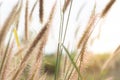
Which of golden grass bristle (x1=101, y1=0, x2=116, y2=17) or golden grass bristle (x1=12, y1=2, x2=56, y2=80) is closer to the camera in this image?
golden grass bristle (x1=12, y1=2, x2=56, y2=80)

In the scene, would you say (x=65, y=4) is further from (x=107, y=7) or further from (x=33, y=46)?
(x=33, y=46)

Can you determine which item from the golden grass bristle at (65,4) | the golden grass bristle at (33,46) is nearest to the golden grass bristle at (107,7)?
the golden grass bristle at (65,4)

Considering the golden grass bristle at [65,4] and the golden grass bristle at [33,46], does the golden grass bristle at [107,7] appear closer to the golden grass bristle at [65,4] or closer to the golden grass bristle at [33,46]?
the golden grass bristle at [65,4]

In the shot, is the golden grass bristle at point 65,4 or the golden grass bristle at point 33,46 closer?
the golden grass bristle at point 33,46

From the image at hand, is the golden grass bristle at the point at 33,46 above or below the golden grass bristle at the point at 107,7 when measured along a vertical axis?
above

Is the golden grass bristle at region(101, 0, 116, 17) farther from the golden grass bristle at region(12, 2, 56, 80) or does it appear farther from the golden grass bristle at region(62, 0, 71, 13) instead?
the golden grass bristle at region(12, 2, 56, 80)

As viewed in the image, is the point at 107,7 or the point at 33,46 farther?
the point at 107,7

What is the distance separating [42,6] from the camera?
130 cm

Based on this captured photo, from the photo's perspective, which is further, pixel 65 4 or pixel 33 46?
pixel 65 4

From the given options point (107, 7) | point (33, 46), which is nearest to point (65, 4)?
point (107, 7)

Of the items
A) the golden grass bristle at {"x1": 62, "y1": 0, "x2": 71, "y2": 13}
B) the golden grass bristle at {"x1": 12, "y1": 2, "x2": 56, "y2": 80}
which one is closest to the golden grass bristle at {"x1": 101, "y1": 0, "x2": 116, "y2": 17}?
the golden grass bristle at {"x1": 62, "y1": 0, "x2": 71, "y2": 13}

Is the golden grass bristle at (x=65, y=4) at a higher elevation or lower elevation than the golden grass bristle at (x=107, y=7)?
higher

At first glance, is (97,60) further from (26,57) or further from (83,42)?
(26,57)

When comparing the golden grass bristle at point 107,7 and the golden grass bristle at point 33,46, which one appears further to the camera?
the golden grass bristle at point 107,7
